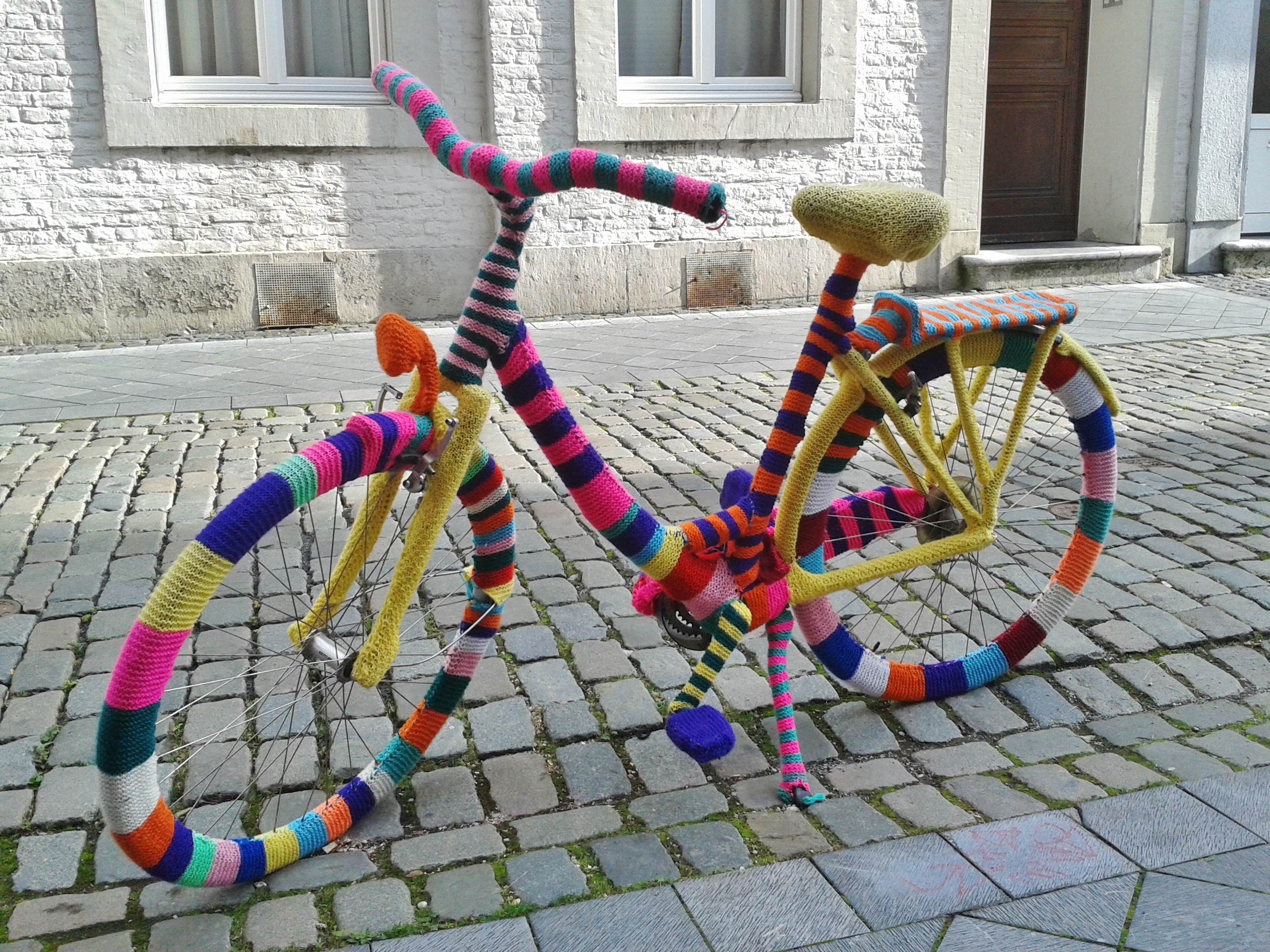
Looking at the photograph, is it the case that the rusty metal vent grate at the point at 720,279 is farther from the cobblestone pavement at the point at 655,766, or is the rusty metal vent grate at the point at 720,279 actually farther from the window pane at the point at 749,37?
the cobblestone pavement at the point at 655,766

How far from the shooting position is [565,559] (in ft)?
13.1

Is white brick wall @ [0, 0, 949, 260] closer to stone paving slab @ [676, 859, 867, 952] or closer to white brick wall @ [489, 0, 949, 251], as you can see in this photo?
white brick wall @ [489, 0, 949, 251]

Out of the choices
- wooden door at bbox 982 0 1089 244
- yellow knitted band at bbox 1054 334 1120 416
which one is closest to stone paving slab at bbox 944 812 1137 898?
yellow knitted band at bbox 1054 334 1120 416

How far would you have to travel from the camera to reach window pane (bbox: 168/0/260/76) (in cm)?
814

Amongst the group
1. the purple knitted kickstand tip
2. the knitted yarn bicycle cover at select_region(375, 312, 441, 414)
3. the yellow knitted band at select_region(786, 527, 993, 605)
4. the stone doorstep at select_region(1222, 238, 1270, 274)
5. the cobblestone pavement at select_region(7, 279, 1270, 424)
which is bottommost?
the purple knitted kickstand tip

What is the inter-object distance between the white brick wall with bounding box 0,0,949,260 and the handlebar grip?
6.37 meters

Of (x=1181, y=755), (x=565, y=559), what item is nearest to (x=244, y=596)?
(x=565, y=559)

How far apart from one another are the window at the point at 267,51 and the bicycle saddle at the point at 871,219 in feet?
21.7

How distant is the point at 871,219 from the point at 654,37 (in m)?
7.23

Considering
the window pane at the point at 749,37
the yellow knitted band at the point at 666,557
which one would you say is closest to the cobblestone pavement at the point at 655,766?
the yellow knitted band at the point at 666,557

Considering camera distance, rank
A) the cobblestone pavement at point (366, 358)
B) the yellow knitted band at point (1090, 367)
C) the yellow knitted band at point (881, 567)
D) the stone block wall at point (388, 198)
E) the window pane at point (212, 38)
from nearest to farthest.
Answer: the yellow knitted band at point (881, 567)
the yellow knitted band at point (1090, 367)
the cobblestone pavement at point (366, 358)
the stone block wall at point (388, 198)
the window pane at point (212, 38)

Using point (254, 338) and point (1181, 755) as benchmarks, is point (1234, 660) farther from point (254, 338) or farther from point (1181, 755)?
point (254, 338)

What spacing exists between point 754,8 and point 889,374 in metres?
7.31

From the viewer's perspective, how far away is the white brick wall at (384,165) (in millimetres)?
7727
